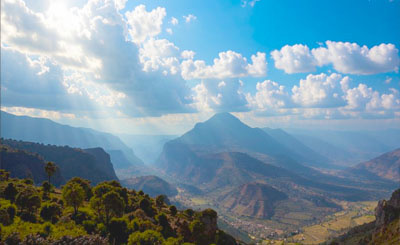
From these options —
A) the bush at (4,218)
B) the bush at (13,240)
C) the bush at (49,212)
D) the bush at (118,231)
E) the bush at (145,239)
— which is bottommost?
the bush at (118,231)

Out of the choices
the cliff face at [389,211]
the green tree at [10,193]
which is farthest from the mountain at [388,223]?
the green tree at [10,193]

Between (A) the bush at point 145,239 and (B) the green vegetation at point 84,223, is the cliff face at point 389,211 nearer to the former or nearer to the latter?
(B) the green vegetation at point 84,223

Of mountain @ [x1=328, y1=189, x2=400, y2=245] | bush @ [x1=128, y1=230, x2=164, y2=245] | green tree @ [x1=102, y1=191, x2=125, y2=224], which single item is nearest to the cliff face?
mountain @ [x1=328, y1=189, x2=400, y2=245]

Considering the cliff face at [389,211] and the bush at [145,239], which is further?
the cliff face at [389,211]

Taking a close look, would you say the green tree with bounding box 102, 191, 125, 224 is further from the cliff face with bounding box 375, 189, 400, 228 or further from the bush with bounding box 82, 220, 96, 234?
the cliff face with bounding box 375, 189, 400, 228

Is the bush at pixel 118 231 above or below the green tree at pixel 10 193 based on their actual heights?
below

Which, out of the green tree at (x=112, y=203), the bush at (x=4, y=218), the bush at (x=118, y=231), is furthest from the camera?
the green tree at (x=112, y=203)

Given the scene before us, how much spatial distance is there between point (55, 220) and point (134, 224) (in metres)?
18.8

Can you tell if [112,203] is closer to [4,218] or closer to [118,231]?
[118,231]

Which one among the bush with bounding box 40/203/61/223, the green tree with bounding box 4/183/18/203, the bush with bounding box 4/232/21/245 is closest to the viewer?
the bush with bounding box 4/232/21/245

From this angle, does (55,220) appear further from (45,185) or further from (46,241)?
(45,185)

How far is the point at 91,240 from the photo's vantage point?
Result: 34500 mm

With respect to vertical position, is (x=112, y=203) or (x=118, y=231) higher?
(x=112, y=203)

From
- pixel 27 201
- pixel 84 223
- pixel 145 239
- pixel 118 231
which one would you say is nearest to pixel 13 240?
pixel 145 239
